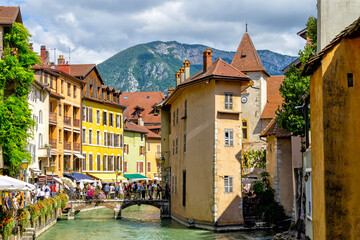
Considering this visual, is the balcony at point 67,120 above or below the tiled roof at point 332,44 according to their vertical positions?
above

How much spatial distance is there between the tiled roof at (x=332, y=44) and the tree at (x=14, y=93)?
20.6 m

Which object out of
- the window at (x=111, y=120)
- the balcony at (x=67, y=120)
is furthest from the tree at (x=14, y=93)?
the window at (x=111, y=120)

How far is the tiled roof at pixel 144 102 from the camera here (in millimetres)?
96963

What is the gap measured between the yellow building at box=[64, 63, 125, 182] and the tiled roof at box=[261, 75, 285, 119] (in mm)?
20675

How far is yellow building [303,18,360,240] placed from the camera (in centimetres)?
1500

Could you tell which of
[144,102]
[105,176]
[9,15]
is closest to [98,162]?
[105,176]

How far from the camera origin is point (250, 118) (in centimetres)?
5741

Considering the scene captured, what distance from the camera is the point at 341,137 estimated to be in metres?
15.2

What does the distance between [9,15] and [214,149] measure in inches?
608

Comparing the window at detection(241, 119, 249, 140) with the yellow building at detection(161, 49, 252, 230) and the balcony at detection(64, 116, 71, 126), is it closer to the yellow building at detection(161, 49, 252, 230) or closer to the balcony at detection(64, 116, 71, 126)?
the yellow building at detection(161, 49, 252, 230)

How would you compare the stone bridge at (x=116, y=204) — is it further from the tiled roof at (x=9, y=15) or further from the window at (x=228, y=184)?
the tiled roof at (x=9, y=15)

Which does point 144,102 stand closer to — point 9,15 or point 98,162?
point 98,162

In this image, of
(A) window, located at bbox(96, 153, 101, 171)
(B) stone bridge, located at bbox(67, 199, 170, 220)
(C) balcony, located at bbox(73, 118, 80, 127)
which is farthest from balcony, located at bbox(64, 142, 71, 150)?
(B) stone bridge, located at bbox(67, 199, 170, 220)

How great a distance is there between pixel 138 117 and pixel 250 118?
1504 inches
